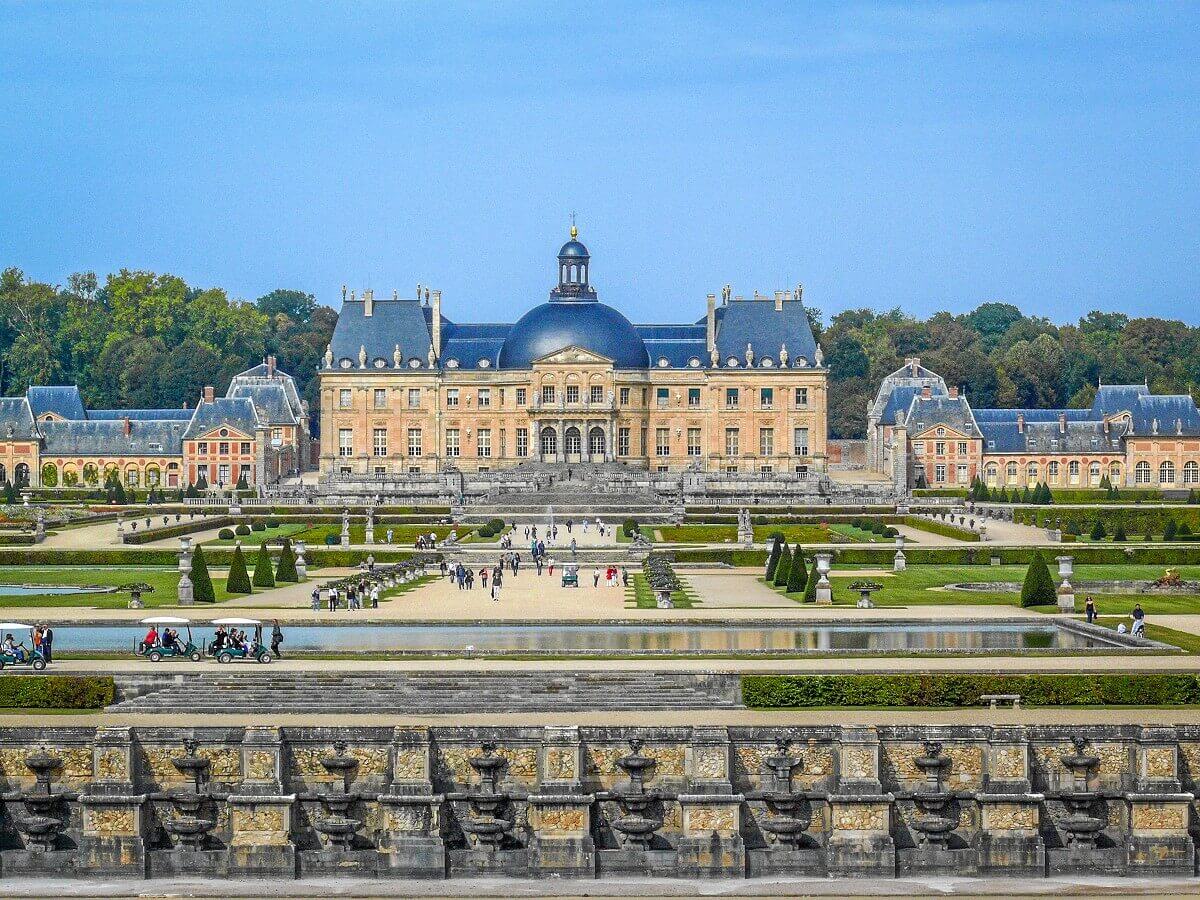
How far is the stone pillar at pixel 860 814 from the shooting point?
26.7m

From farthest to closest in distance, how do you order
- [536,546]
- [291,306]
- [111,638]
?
[291,306], [536,546], [111,638]

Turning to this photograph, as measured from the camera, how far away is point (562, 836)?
2681 centimetres

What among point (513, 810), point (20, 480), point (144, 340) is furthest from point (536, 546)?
point (144, 340)

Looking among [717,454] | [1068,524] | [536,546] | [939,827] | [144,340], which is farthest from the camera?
[144,340]

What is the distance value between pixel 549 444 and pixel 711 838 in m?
68.7

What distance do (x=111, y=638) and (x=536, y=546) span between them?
19.7 meters

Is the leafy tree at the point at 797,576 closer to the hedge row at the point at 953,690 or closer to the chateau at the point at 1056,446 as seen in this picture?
the hedge row at the point at 953,690

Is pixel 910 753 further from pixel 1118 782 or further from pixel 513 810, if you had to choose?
pixel 513 810

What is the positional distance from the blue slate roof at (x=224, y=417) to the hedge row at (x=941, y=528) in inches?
1469

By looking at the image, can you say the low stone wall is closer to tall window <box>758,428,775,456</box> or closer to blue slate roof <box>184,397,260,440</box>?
tall window <box>758,428,775,456</box>

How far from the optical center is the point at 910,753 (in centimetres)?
2742

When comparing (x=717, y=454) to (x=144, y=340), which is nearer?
(x=717, y=454)

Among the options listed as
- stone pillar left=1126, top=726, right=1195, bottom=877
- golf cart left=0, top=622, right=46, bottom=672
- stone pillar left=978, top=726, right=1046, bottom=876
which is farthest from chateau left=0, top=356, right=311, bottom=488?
stone pillar left=1126, top=726, right=1195, bottom=877

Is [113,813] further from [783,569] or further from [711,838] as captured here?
[783,569]
